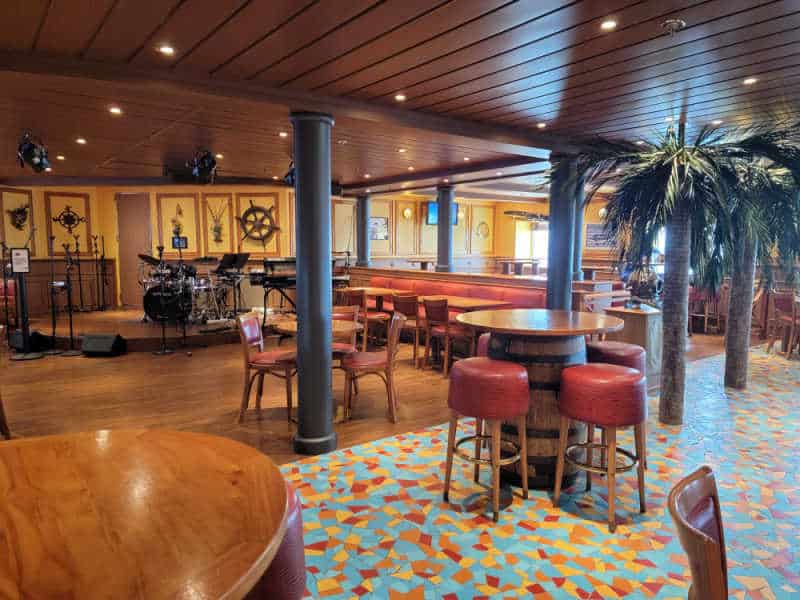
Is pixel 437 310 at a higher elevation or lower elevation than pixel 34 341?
higher

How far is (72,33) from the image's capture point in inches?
116

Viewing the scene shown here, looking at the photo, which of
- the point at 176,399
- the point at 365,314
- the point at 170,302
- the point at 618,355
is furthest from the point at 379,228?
the point at 618,355

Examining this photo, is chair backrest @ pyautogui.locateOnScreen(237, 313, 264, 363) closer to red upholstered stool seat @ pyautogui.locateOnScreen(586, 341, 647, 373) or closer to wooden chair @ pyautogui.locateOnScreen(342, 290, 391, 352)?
wooden chair @ pyautogui.locateOnScreen(342, 290, 391, 352)

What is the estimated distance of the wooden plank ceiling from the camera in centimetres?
264

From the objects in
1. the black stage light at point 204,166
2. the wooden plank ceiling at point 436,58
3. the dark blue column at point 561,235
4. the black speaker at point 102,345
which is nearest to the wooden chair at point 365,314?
the dark blue column at point 561,235

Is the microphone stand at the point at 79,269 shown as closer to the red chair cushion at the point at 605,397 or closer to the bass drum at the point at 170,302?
the bass drum at the point at 170,302

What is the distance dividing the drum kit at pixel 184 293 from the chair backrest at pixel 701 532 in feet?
26.3

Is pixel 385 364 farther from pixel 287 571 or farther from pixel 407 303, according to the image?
pixel 287 571

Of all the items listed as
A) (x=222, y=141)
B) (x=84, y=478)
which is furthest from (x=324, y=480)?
(x=222, y=141)

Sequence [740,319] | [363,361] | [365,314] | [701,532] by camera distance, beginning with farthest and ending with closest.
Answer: [365,314], [740,319], [363,361], [701,532]

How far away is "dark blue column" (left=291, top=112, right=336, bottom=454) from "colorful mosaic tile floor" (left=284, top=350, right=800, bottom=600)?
260mm

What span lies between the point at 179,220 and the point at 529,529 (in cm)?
1009

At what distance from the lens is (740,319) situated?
5453 millimetres

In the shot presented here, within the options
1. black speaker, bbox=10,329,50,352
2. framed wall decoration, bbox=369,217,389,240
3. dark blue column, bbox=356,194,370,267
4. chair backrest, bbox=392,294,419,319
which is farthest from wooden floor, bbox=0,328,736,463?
framed wall decoration, bbox=369,217,389,240
